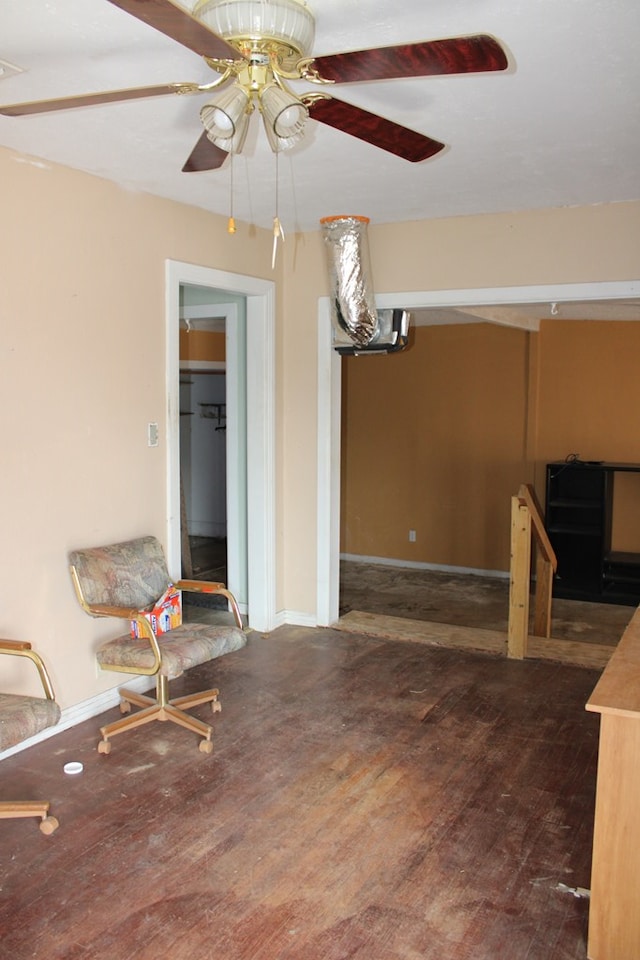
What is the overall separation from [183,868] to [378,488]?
521 centimetres

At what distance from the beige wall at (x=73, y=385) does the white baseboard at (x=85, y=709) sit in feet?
0.16

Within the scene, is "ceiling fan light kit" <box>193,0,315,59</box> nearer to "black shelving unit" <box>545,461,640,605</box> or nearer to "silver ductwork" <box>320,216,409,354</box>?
"silver ductwork" <box>320,216,409,354</box>

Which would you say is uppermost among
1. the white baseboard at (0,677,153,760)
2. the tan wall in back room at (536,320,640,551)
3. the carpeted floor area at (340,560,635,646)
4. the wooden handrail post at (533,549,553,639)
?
the tan wall in back room at (536,320,640,551)

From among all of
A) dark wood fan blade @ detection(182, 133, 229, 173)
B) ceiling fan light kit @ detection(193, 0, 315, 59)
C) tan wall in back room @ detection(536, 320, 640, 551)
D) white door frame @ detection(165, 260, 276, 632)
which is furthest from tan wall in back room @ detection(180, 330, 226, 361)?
ceiling fan light kit @ detection(193, 0, 315, 59)

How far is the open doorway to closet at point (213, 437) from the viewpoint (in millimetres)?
5246

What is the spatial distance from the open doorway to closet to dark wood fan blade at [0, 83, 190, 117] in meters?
3.07

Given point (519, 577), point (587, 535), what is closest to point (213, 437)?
point (587, 535)

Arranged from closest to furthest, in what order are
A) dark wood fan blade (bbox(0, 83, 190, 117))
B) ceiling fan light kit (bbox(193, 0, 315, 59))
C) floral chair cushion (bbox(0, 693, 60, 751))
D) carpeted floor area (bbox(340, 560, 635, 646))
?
ceiling fan light kit (bbox(193, 0, 315, 59)) → dark wood fan blade (bbox(0, 83, 190, 117)) → floral chair cushion (bbox(0, 693, 60, 751)) → carpeted floor area (bbox(340, 560, 635, 646))

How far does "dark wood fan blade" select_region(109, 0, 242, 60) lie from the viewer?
1465mm

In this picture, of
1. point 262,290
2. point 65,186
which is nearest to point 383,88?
point 65,186

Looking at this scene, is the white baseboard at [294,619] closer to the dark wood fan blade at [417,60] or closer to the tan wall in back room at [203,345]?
the tan wall in back room at [203,345]

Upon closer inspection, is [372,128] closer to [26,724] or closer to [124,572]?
[26,724]

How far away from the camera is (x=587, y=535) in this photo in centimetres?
627

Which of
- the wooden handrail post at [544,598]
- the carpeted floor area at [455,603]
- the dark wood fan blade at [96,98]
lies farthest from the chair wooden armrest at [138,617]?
the wooden handrail post at [544,598]
